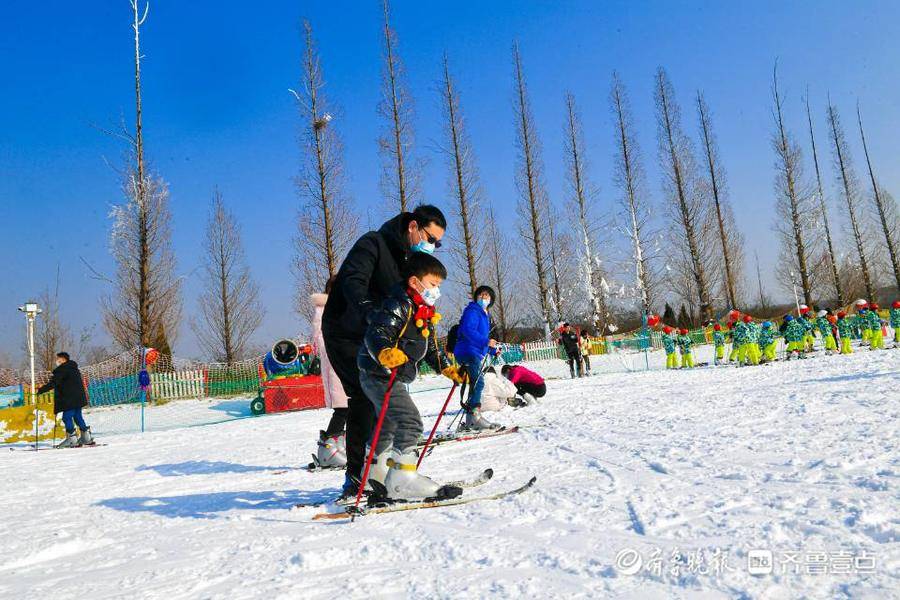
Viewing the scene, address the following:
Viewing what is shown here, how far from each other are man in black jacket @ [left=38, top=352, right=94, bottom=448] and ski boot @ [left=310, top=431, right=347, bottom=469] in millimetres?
6446

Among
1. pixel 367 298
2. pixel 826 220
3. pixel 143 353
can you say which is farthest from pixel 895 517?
pixel 826 220

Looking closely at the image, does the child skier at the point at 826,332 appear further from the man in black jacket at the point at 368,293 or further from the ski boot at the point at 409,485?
the ski boot at the point at 409,485

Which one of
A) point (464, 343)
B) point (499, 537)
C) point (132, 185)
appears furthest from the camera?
point (132, 185)

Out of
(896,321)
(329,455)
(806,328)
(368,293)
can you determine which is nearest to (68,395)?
(329,455)

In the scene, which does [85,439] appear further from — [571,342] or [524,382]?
[571,342]

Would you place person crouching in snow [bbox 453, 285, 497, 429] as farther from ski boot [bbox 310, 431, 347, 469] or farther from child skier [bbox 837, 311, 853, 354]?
child skier [bbox 837, 311, 853, 354]

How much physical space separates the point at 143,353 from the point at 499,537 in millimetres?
17929

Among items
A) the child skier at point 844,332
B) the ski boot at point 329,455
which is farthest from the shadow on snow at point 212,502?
the child skier at point 844,332

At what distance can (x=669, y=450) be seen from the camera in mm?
3818

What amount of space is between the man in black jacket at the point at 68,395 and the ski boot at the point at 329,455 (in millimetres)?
6446

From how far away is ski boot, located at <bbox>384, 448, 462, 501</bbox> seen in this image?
3.03m

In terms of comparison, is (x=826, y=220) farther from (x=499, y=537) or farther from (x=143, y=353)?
(x=499, y=537)

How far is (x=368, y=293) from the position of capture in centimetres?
316

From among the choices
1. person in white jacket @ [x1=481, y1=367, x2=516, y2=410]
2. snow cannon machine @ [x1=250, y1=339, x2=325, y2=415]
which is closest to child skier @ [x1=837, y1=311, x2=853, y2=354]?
person in white jacket @ [x1=481, y1=367, x2=516, y2=410]
